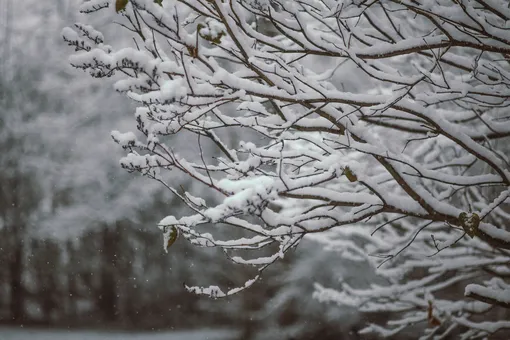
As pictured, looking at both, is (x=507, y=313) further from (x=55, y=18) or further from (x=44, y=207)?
(x=55, y=18)

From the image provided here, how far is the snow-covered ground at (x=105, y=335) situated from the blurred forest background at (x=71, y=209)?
199 mm

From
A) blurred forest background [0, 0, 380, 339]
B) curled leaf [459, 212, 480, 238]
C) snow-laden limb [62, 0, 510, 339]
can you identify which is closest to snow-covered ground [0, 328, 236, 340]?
blurred forest background [0, 0, 380, 339]

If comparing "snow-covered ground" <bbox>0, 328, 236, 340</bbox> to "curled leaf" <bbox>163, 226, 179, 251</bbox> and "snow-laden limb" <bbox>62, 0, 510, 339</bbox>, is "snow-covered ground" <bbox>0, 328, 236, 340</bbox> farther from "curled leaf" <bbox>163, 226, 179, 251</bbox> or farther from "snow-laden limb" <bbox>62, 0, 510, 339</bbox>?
"curled leaf" <bbox>163, 226, 179, 251</bbox>

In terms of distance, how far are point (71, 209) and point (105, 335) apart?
2.70 metres

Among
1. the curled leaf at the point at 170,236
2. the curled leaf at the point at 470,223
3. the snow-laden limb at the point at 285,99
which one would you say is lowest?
the curled leaf at the point at 470,223

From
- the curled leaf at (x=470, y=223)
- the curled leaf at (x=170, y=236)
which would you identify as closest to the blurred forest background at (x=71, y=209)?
the curled leaf at (x=170, y=236)

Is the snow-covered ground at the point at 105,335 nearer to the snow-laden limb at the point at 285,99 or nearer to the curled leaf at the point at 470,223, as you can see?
the snow-laden limb at the point at 285,99

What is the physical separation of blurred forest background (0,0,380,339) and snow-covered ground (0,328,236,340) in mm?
199

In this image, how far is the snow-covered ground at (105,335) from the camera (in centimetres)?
930

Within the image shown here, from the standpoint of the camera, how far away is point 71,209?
1004 centimetres

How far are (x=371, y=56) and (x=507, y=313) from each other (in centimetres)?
592

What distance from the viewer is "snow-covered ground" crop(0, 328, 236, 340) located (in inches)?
366

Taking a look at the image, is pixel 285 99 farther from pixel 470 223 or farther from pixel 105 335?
pixel 105 335

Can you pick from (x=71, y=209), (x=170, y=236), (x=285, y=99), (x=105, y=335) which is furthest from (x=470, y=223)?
(x=71, y=209)
